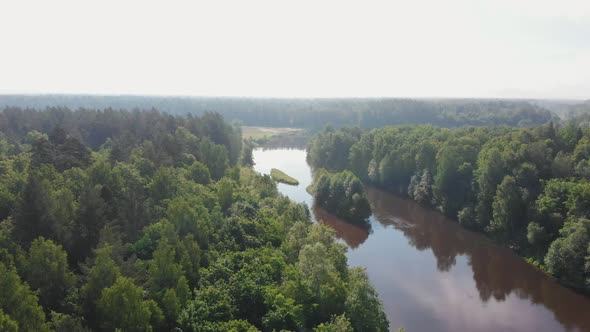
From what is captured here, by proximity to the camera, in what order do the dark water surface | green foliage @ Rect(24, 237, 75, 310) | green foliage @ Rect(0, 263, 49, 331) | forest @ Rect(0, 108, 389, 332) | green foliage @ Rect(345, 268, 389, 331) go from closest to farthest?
green foliage @ Rect(0, 263, 49, 331), forest @ Rect(0, 108, 389, 332), green foliage @ Rect(24, 237, 75, 310), green foliage @ Rect(345, 268, 389, 331), the dark water surface

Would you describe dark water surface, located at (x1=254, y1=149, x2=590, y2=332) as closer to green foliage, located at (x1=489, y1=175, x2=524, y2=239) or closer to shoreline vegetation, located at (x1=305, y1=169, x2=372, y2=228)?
shoreline vegetation, located at (x1=305, y1=169, x2=372, y2=228)

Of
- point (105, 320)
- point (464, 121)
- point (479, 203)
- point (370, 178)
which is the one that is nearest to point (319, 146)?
point (370, 178)

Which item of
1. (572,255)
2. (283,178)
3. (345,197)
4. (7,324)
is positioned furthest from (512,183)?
(7,324)

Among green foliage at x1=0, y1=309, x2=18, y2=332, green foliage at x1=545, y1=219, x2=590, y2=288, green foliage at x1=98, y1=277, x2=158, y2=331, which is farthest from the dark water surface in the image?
green foliage at x1=0, y1=309, x2=18, y2=332

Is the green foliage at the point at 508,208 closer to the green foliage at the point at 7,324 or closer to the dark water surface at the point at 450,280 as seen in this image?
the dark water surface at the point at 450,280

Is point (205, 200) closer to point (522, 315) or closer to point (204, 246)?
point (204, 246)

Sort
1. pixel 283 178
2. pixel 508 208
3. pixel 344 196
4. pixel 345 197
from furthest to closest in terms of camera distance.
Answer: pixel 283 178 → pixel 344 196 → pixel 345 197 → pixel 508 208

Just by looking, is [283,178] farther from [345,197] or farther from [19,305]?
[19,305]
